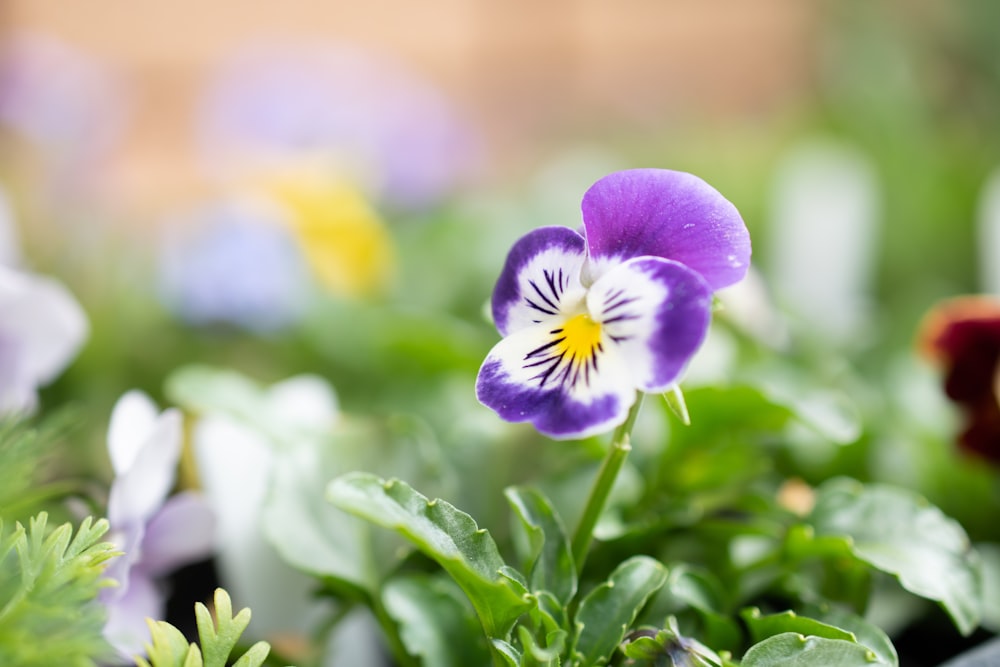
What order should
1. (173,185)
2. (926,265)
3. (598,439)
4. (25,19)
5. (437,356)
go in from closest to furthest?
(598,439)
(437,356)
(926,265)
(173,185)
(25,19)

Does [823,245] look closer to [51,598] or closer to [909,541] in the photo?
[909,541]

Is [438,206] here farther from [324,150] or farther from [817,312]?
[817,312]

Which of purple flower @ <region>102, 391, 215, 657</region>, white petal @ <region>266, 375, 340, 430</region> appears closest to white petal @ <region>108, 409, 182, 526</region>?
purple flower @ <region>102, 391, 215, 657</region>

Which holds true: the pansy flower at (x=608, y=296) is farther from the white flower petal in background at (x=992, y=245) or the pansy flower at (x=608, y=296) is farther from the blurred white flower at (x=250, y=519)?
the white flower petal in background at (x=992, y=245)

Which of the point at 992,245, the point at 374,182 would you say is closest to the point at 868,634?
the point at 992,245

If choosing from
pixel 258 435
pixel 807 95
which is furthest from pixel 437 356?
pixel 807 95

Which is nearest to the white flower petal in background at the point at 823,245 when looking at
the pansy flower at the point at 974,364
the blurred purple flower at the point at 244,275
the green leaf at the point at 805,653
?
the pansy flower at the point at 974,364
